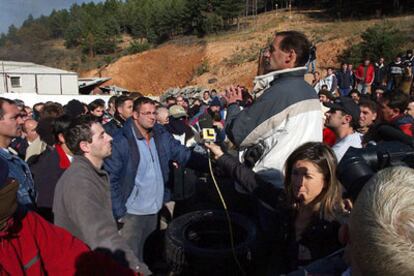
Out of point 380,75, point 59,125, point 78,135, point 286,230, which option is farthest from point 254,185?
point 380,75

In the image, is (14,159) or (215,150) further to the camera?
(14,159)

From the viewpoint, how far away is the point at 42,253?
1784mm

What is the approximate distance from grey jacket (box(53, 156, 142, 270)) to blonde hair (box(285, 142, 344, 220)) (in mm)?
1207

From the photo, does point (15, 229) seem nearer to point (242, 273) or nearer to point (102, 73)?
point (242, 273)

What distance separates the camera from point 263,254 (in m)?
2.78

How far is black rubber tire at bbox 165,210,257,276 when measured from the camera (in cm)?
267

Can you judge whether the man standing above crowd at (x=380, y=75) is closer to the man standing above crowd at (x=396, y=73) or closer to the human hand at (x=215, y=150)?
the man standing above crowd at (x=396, y=73)

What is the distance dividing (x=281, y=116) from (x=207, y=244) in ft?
4.55

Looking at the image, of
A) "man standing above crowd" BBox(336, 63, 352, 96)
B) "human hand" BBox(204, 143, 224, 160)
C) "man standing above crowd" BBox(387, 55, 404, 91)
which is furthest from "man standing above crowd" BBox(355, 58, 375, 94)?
"human hand" BBox(204, 143, 224, 160)

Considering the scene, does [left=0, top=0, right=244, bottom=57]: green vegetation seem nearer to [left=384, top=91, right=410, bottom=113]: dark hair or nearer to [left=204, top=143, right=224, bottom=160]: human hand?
[left=384, top=91, right=410, bottom=113]: dark hair

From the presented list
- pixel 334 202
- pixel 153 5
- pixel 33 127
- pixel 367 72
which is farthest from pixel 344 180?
pixel 153 5

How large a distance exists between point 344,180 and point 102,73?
50.5m

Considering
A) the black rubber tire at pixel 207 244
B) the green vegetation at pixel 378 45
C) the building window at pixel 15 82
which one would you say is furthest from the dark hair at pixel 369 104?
the building window at pixel 15 82

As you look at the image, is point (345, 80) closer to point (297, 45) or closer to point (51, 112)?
point (51, 112)
